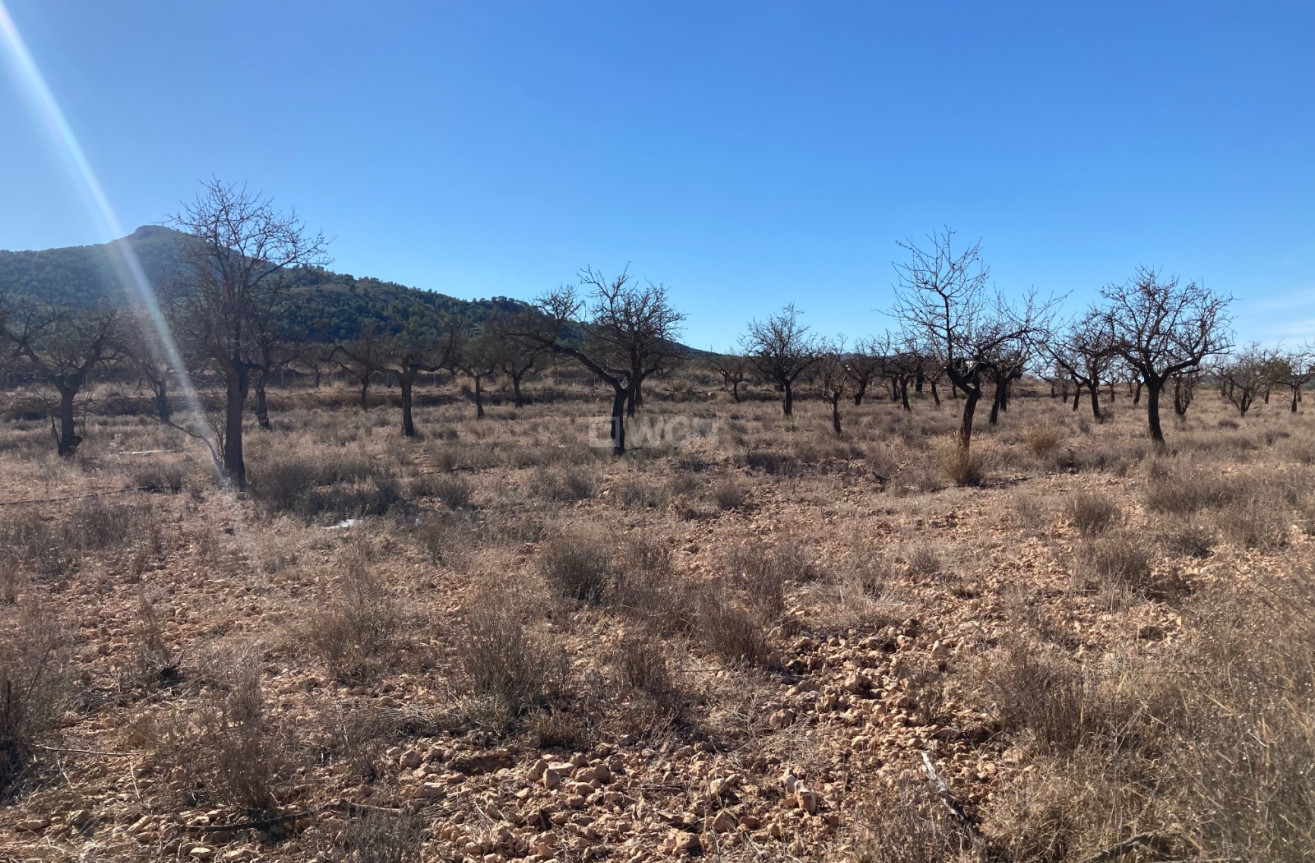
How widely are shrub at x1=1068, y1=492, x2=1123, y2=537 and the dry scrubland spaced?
0.11ft

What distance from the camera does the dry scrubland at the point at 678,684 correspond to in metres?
2.64

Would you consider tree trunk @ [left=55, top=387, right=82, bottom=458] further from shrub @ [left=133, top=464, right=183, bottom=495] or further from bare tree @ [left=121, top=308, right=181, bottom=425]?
shrub @ [left=133, top=464, right=183, bottom=495]

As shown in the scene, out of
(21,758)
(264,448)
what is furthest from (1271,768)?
(264,448)

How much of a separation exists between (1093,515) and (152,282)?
64.5 m

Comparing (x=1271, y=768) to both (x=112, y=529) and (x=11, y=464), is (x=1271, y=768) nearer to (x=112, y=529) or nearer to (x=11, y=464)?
(x=112, y=529)

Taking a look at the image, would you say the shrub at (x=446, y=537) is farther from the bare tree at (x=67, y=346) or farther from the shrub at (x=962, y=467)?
the bare tree at (x=67, y=346)

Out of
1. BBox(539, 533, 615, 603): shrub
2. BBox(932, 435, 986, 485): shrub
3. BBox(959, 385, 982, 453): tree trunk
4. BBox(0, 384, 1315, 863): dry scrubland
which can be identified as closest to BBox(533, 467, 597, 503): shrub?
BBox(0, 384, 1315, 863): dry scrubland

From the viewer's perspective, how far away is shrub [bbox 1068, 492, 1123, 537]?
23.0 ft

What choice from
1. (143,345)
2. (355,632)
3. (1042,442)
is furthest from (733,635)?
(143,345)

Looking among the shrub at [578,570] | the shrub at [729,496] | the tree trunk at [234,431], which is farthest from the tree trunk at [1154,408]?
the tree trunk at [234,431]

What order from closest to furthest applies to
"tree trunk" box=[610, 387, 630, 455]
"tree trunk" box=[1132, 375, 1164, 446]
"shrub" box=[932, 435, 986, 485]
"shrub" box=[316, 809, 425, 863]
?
1. "shrub" box=[316, 809, 425, 863]
2. "shrub" box=[932, 435, 986, 485]
3. "tree trunk" box=[1132, 375, 1164, 446]
4. "tree trunk" box=[610, 387, 630, 455]

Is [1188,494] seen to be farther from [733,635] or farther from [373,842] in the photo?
[373,842]

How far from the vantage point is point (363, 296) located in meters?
71.1

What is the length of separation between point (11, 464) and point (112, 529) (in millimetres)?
12473
